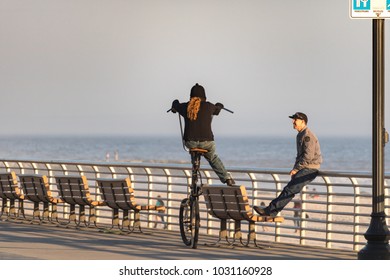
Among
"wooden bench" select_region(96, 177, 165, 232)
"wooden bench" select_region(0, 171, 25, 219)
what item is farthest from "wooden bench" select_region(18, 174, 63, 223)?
"wooden bench" select_region(96, 177, 165, 232)

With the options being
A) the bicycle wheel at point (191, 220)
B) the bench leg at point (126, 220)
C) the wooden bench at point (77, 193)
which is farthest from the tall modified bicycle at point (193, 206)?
the wooden bench at point (77, 193)

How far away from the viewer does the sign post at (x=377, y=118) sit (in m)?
13.3

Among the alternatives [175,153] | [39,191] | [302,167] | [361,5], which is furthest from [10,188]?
[175,153]

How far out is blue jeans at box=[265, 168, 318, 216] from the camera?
16938 millimetres

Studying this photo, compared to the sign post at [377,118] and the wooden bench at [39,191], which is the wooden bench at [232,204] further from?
the wooden bench at [39,191]

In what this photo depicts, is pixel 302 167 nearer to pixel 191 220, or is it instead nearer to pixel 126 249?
pixel 191 220

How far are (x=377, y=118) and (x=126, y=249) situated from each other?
4.64 meters

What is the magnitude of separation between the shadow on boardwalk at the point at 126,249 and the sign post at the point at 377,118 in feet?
7.08

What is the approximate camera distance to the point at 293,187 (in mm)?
17016

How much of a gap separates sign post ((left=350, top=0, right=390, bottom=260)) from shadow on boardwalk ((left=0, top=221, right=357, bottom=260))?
216 cm
